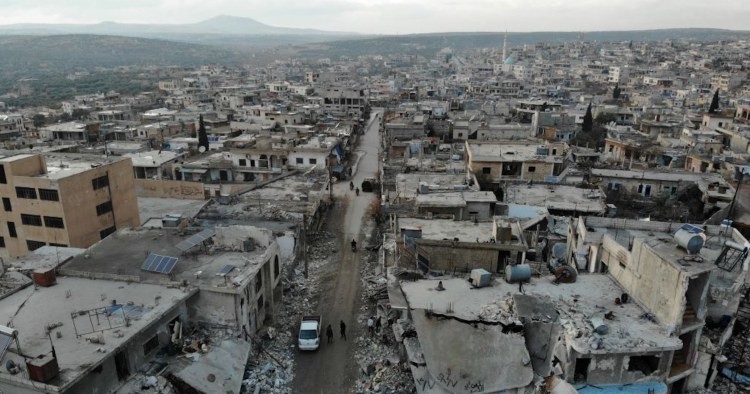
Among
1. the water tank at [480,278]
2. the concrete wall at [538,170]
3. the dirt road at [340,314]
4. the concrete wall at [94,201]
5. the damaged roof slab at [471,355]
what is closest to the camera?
the damaged roof slab at [471,355]

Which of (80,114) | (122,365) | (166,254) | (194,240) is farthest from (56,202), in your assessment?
(80,114)

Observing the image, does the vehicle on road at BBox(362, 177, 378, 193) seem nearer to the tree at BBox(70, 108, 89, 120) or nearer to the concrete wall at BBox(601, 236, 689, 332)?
the concrete wall at BBox(601, 236, 689, 332)

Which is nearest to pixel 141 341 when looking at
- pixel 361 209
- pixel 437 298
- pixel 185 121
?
pixel 437 298

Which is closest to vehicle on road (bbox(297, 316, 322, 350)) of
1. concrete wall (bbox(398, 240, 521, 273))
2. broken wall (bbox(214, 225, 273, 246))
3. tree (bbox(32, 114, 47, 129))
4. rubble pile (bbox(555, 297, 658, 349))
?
broken wall (bbox(214, 225, 273, 246))

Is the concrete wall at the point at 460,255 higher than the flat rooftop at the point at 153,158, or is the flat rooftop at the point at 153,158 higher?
the concrete wall at the point at 460,255

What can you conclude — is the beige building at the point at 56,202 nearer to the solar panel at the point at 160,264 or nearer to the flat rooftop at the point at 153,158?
the solar panel at the point at 160,264

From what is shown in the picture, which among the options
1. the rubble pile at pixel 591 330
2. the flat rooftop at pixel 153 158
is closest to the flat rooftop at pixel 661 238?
the rubble pile at pixel 591 330
